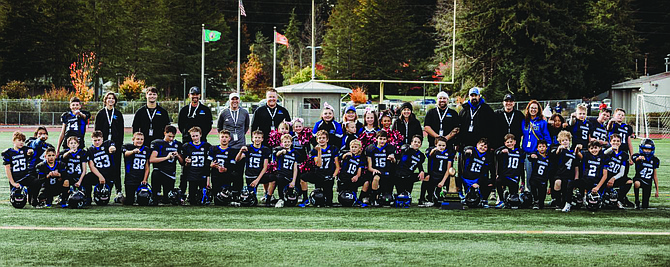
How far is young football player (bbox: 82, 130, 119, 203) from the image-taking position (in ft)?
28.7

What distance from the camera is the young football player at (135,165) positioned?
346 inches

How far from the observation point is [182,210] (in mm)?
8344

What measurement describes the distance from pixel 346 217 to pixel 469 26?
35375 millimetres

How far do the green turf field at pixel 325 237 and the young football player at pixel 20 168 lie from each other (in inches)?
11.4

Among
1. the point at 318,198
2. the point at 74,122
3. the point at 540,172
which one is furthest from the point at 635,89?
the point at 74,122

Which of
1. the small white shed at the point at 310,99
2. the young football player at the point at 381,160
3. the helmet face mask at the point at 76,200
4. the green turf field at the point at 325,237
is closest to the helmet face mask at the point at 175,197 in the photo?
the green turf field at the point at 325,237

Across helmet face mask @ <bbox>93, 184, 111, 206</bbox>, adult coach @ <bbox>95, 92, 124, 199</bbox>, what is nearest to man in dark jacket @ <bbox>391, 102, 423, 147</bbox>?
adult coach @ <bbox>95, 92, 124, 199</bbox>

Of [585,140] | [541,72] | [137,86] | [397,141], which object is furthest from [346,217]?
[137,86]

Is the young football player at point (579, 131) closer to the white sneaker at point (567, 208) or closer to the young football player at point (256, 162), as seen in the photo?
the white sneaker at point (567, 208)

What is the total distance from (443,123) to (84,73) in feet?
125

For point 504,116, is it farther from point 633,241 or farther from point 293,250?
point 293,250

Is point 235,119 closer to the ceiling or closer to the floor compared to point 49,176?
closer to the ceiling

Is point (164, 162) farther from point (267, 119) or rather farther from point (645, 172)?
point (645, 172)

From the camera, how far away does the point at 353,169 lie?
8.89m
